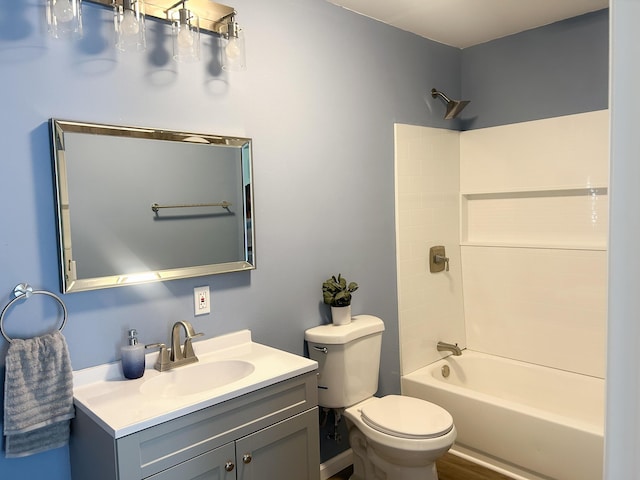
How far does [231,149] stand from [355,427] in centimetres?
152

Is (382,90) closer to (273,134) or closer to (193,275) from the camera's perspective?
(273,134)

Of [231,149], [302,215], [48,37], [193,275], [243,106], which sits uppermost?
[48,37]

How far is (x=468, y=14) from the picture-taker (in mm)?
2896

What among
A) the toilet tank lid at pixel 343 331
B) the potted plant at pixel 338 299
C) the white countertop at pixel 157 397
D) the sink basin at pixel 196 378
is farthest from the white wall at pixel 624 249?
the potted plant at pixel 338 299

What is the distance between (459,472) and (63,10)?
2.89 m

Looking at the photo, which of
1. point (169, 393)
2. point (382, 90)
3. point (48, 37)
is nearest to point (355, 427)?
point (169, 393)

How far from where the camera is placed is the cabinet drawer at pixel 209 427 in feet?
5.03

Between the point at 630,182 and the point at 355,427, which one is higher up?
the point at 630,182

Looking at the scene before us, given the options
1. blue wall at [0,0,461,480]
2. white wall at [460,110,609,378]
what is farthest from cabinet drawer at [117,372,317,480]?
white wall at [460,110,609,378]

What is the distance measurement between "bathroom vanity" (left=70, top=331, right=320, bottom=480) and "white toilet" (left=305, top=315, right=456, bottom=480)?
0.39 metres

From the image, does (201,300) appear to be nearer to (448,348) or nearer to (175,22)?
(175,22)

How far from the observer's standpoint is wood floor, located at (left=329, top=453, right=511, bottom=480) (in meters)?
2.74

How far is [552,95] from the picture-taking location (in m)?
3.13

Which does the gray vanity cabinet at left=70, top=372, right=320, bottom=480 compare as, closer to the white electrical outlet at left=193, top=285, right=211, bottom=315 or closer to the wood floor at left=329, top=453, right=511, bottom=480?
the white electrical outlet at left=193, top=285, right=211, bottom=315
